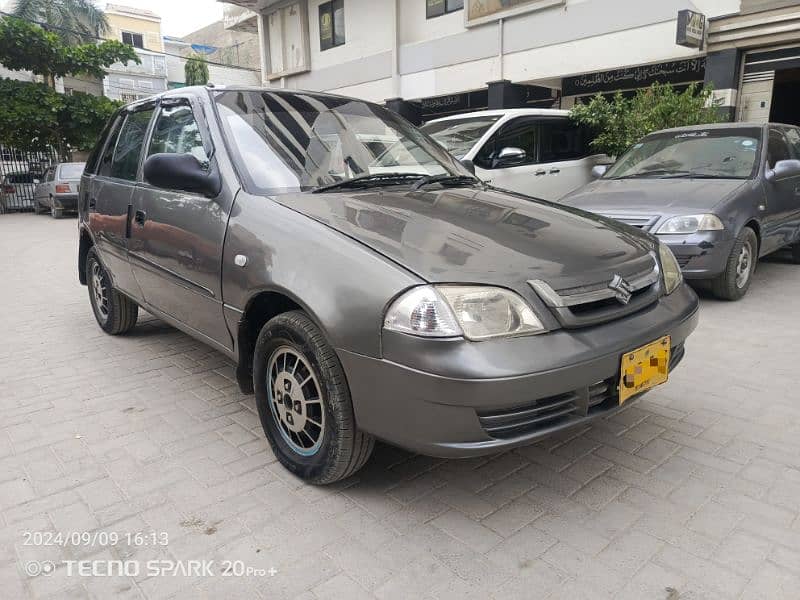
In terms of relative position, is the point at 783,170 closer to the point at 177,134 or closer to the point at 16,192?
the point at 177,134

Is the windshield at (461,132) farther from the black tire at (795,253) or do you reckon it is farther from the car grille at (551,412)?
the car grille at (551,412)

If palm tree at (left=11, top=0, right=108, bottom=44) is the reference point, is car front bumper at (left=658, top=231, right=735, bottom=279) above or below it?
below

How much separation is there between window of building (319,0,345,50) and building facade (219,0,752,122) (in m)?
0.03

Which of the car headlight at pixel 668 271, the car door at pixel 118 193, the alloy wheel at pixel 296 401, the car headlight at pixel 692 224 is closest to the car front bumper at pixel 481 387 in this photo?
the alloy wheel at pixel 296 401

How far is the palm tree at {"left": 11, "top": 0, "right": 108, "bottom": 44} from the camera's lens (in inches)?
1143

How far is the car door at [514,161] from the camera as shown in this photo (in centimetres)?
714

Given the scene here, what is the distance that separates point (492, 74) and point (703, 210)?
10.3 metres

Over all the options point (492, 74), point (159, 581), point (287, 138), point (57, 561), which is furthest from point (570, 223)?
point (492, 74)

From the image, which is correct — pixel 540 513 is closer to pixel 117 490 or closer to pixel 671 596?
pixel 671 596

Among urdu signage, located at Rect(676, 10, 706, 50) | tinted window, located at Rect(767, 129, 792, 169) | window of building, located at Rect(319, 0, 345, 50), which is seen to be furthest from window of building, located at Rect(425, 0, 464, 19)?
tinted window, located at Rect(767, 129, 792, 169)

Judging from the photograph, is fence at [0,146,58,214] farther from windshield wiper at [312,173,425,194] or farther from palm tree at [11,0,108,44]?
windshield wiper at [312,173,425,194]

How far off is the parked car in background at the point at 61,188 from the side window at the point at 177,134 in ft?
49.0

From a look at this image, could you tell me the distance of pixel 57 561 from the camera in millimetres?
2102

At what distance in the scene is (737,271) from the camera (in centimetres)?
526
